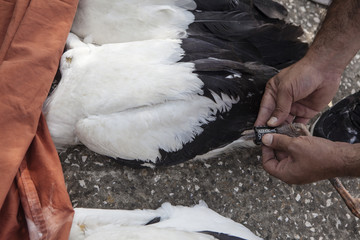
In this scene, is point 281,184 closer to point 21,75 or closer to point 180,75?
point 180,75

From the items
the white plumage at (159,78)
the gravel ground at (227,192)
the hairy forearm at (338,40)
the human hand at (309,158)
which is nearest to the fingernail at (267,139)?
the human hand at (309,158)

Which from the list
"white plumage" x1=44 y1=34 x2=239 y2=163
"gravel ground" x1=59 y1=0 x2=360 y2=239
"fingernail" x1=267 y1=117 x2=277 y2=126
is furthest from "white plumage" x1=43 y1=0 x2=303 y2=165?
"gravel ground" x1=59 y1=0 x2=360 y2=239

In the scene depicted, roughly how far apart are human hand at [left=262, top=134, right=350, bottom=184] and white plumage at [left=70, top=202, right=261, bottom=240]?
1.08 ft

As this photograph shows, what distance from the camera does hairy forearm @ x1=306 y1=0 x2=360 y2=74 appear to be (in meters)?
1.53

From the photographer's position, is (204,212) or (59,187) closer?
(59,187)

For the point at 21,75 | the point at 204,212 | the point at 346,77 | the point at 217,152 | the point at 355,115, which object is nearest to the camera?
the point at 21,75

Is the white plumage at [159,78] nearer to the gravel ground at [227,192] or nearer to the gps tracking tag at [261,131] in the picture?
the gps tracking tag at [261,131]

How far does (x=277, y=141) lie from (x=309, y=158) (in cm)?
15

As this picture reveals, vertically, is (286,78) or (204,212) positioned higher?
(286,78)

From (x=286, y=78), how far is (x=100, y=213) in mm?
953

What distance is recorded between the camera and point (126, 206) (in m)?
1.80

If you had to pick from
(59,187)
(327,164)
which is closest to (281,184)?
(327,164)

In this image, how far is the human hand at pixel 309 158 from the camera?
1.32m

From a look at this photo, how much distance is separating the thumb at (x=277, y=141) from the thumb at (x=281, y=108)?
0.09 metres
